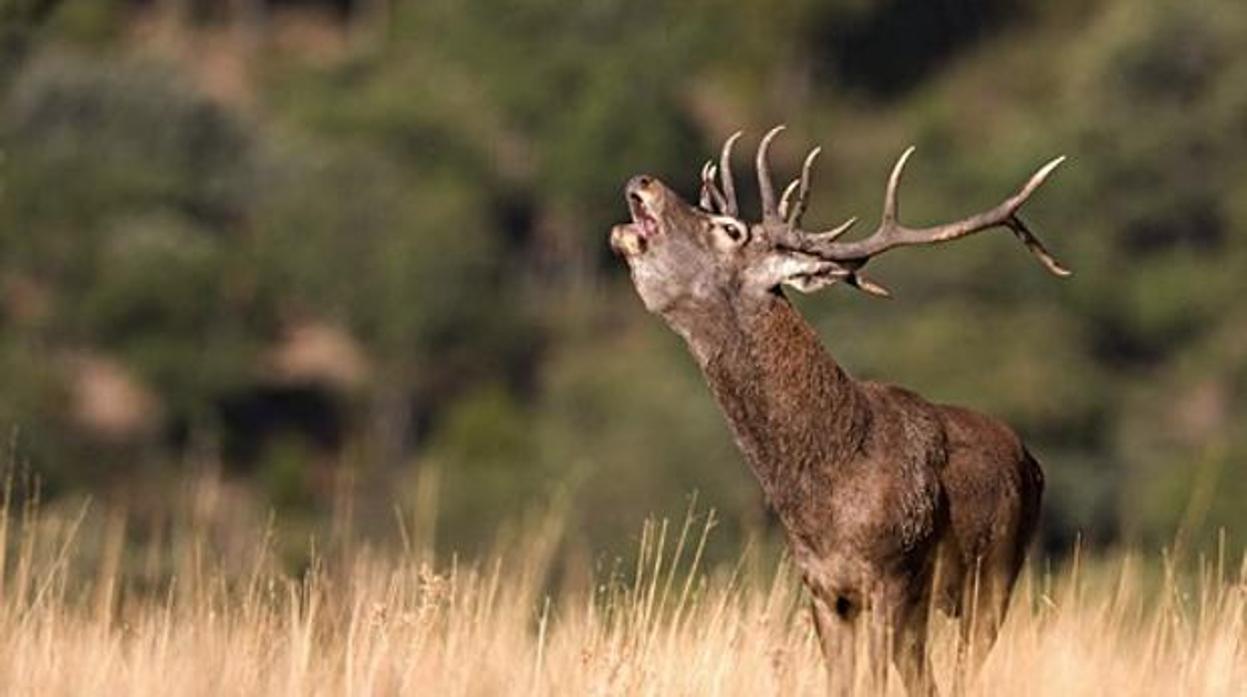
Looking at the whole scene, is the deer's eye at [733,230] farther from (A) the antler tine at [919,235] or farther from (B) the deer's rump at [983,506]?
(B) the deer's rump at [983,506]

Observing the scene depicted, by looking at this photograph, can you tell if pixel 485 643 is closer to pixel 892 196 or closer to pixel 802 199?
pixel 802 199

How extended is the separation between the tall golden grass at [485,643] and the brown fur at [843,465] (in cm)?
22

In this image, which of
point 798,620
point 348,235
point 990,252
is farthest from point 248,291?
point 798,620

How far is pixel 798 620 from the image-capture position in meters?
13.1

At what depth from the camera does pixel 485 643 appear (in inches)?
475

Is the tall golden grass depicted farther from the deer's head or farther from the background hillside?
the background hillside

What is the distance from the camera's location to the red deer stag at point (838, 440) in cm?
1238

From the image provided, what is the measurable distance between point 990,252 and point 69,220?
999 inches

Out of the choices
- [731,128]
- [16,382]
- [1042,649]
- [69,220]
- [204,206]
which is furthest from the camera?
[731,128]

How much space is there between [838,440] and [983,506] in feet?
2.23

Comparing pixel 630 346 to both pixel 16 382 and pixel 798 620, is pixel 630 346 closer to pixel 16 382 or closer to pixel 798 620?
Result: pixel 16 382

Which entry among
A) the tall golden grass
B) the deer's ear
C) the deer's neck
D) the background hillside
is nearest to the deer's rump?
the tall golden grass

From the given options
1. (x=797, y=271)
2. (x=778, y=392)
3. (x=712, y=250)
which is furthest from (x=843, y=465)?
(x=712, y=250)

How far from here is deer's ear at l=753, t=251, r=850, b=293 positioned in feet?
41.4
